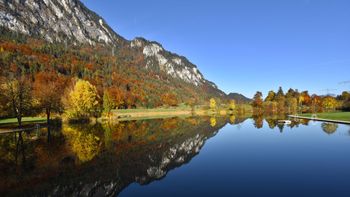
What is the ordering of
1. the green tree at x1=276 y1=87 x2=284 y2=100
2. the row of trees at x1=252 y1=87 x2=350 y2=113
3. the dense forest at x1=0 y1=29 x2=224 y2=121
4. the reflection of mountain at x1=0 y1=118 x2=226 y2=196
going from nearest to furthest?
the reflection of mountain at x1=0 y1=118 x2=226 y2=196 < the dense forest at x1=0 y1=29 x2=224 y2=121 < the row of trees at x1=252 y1=87 x2=350 y2=113 < the green tree at x1=276 y1=87 x2=284 y2=100

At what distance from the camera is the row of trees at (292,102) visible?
5639 inches

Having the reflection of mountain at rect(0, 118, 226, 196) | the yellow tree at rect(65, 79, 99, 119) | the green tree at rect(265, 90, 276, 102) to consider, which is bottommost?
the reflection of mountain at rect(0, 118, 226, 196)

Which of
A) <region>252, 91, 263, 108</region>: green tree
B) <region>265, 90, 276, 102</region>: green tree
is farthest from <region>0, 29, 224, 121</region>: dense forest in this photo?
<region>265, 90, 276, 102</region>: green tree

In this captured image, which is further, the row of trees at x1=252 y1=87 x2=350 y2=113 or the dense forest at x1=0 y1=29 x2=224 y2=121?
the row of trees at x1=252 y1=87 x2=350 y2=113

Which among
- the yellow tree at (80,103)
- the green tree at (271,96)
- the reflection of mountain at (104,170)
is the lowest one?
the reflection of mountain at (104,170)

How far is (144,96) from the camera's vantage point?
172875 mm

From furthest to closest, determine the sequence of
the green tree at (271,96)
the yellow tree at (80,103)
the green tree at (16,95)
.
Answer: the green tree at (271,96)
the yellow tree at (80,103)
the green tree at (16,95)

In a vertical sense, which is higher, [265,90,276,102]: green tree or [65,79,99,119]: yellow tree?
[265,90,276,102]: green tree

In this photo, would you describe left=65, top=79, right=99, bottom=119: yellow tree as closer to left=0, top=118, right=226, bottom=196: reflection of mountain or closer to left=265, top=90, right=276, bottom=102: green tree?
left=0, top=118, right=226, bottom=196: reflection of mountain

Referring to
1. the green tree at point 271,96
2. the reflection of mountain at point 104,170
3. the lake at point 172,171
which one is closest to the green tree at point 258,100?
the green tree at point 271,96

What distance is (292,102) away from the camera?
465ft

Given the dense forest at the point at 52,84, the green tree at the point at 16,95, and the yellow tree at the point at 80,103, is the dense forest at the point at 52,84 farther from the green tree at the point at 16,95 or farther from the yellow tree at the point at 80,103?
the yellow tree at the point at 80,103

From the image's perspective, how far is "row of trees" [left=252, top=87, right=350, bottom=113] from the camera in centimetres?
14323

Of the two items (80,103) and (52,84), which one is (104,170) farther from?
(52,84)
